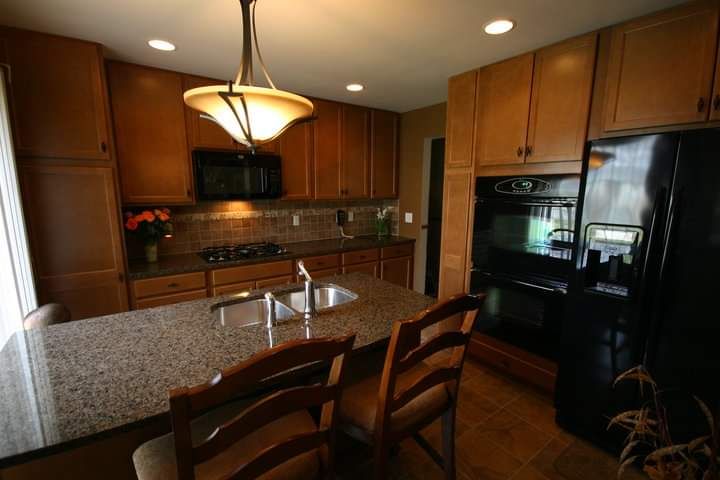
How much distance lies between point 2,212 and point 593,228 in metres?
3.12

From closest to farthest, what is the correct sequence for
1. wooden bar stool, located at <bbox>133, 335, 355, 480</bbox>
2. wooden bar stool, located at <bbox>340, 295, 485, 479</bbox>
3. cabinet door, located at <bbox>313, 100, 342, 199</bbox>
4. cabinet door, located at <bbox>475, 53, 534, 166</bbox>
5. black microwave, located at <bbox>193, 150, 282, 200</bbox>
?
wooden bar stool, located at <bbox>133, 335, 355, 480</bbox> → wooden bar stool, located at <bbox>340, 295, 485, 479</bbox> → cabinet door, located at <bbox>475, 53, 534, 166</bbox> → black microwave, located at <bbox>193, 150, 282, 200</bbox> → cabinet door, located at <bbox>313, 100, 342, 199</bbox>

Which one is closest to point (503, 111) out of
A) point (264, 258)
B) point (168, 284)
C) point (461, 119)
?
point (461, 119)

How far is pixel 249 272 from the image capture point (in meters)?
2.79

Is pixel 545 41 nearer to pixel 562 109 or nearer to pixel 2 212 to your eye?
pixel 562 109

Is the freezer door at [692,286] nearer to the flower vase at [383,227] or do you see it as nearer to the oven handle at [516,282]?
the oven handle at [516,282]

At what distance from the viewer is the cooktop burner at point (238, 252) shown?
9.22 ft

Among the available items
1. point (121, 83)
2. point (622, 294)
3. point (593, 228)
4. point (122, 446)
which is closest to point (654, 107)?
point (593, 228)

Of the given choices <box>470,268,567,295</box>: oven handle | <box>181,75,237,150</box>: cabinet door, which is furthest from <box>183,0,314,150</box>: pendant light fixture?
<box>470,268,567,295</box>: oven handle

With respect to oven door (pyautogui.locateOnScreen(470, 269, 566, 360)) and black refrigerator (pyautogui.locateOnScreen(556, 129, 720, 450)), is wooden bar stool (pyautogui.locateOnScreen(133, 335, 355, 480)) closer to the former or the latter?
oven door (pyautogui.locateOnScreen(470, 269, 566, 360))

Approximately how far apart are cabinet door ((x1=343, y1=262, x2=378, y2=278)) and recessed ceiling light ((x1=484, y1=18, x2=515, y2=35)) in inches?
91.6

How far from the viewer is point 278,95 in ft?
3.61

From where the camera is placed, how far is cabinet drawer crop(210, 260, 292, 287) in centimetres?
266

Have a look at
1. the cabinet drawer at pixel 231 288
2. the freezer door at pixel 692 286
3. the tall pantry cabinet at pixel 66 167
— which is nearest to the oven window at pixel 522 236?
the freezer door at pixel 692 286

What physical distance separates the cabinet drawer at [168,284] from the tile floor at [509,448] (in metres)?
1.78
